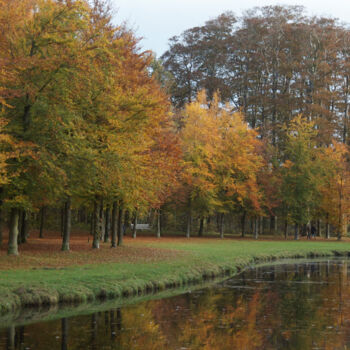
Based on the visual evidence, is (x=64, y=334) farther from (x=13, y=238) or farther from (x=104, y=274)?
(x=13, y=238)

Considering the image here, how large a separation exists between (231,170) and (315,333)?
120 feet

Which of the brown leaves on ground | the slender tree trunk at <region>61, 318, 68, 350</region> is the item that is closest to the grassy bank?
the brown leaves on ground

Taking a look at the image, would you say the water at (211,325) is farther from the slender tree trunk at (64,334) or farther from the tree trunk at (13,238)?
the tree trunk at (13,238)

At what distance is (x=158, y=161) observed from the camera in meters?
26.8

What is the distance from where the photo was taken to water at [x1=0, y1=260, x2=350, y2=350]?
39.5 feet

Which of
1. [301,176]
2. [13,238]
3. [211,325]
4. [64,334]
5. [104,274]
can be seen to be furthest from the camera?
[301,176]

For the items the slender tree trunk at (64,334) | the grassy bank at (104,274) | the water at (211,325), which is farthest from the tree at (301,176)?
the slender tree trunk at (64,334)

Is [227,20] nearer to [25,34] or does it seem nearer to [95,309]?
[25,34]

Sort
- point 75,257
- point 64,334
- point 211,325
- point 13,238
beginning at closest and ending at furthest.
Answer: point 64,334
point 211,325
point 13,238
point 75,257

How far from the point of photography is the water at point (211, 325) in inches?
474

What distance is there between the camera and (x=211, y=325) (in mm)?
14094

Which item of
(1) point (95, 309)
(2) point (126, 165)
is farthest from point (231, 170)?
(1) point (95, 309)

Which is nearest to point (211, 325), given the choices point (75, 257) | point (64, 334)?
point (64, 334)

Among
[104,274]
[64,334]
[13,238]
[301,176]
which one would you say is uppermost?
[301,176]
